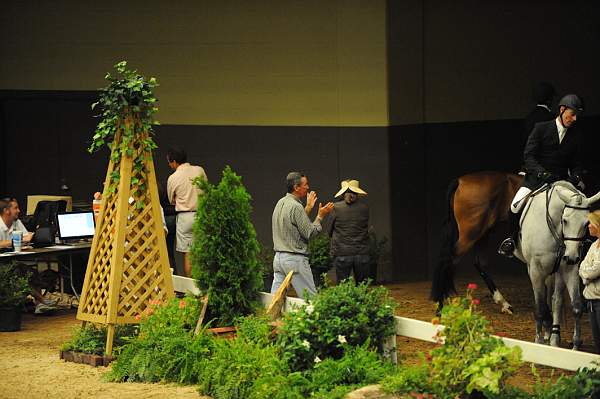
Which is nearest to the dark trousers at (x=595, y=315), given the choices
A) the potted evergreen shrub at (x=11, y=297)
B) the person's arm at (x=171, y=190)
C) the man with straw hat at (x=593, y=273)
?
the man with straw hat at (x=593, y=273)

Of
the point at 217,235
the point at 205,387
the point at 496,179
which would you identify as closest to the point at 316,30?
the point at 496,179

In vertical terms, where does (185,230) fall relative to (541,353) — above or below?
above

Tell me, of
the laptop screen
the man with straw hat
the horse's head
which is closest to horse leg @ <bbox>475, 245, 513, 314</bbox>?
the horse's head

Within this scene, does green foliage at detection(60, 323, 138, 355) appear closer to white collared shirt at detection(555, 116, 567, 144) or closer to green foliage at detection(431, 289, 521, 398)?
green foliage at detection(431, 289, 521, 398)

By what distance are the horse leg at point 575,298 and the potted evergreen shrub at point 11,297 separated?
20.4 ft

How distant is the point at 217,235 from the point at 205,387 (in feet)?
5.29

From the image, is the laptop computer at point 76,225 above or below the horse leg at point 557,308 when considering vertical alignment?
above

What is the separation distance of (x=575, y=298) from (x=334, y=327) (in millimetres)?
3378

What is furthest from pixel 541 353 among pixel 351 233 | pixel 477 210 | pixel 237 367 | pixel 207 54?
pixel 207 54

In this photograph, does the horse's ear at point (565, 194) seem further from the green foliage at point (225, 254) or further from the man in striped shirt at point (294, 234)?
the green foliage at point (225, 254)

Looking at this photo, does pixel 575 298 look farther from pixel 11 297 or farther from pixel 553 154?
pixel 11 297

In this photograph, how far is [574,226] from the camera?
1071 centimetres

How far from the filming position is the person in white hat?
1341 cm

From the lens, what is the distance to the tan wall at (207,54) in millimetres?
16969
